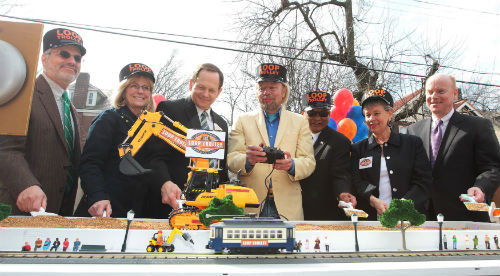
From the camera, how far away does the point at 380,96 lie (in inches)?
133

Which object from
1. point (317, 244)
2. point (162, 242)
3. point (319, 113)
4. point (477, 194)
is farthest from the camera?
point (319, 113)

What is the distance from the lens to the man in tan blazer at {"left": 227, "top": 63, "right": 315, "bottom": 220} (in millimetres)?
2846

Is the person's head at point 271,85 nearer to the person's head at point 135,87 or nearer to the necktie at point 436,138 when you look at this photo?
the person's head at point 135,87

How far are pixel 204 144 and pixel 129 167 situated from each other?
24.5 inches

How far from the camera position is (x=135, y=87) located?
3178mm

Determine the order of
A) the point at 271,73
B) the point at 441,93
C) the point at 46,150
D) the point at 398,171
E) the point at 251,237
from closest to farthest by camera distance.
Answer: the point at 251,237
the point at 46,150
the point at 271,73
the point at 398,171
the point at 441,93

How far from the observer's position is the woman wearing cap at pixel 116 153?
266cm

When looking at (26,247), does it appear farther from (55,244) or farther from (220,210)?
(220,210)

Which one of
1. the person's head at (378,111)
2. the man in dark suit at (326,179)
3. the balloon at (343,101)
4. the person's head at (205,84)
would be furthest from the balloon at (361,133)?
the person's head at (205,84)

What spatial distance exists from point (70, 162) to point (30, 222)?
127 centimetres

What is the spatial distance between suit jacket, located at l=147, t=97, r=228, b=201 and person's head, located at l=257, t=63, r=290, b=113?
0.46m

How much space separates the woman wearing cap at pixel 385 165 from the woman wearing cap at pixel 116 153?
2.14 m

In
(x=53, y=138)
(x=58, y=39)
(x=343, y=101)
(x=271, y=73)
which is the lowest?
(x=53, y=138)

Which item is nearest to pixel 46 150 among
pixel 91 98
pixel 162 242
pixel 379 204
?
pixel 162 242
